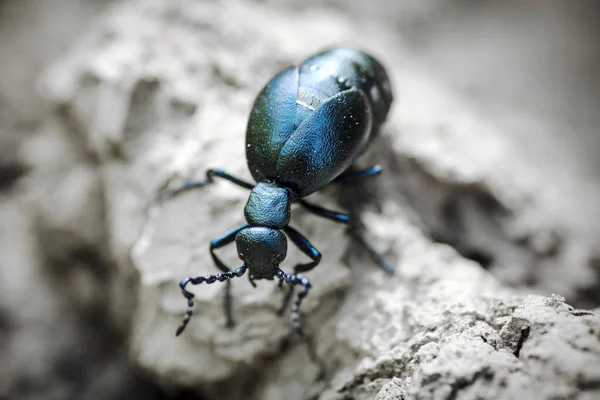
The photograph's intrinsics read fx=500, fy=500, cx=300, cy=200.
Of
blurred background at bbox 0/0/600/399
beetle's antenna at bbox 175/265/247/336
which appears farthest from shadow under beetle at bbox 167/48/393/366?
blurred background at bbox 0/0/600/399

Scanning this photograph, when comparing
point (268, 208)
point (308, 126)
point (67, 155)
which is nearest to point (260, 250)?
point (268, 208)

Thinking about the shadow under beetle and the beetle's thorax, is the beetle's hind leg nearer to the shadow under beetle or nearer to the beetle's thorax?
the shadow under beetle

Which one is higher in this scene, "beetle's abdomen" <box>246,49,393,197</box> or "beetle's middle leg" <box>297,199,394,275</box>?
"beetle's abdomen" <box>246,49,393,197</box>

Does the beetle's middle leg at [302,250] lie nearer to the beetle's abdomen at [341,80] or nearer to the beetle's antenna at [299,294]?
the beetle's antenna at [299,294]

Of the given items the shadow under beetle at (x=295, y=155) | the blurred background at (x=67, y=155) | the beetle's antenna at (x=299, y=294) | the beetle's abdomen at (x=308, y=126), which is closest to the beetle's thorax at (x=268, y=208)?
the shadow under beetle at (x=295, y=155)

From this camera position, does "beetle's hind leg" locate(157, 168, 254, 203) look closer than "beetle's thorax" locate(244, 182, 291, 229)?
No

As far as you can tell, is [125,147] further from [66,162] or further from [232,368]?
[232,368]

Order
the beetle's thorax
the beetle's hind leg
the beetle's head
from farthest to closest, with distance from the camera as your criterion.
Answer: the beetle's hind leg → the beetle's thorax → the beetle's head
